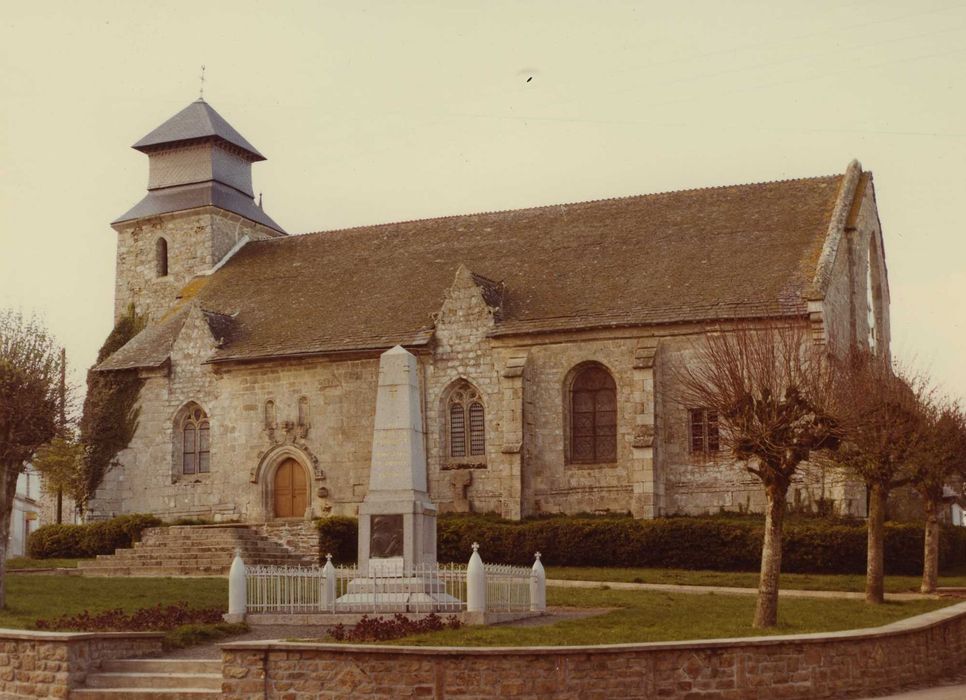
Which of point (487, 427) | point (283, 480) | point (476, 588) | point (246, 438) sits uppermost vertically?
point (487, 427)

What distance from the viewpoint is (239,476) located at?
40906 mm

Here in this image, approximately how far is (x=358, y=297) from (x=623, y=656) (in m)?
27.1

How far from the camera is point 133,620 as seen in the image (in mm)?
21078

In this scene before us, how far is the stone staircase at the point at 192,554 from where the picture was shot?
3322 centimetres

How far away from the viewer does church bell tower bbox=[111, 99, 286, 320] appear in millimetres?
48094

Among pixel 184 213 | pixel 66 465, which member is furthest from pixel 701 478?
pixel 184 213

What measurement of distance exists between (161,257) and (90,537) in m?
13.7

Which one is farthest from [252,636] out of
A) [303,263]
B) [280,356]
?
[303,263]

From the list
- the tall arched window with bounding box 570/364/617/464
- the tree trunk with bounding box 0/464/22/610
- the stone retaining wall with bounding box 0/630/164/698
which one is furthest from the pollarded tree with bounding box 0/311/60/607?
the tall arched window with bounding box 570/364/617/464

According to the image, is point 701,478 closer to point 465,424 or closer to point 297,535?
point 465,424

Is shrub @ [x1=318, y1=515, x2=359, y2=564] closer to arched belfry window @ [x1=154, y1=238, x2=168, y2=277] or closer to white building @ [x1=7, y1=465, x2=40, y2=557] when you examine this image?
arched belfry window @ [x1=154, y1=238, x2=168, y2=277]

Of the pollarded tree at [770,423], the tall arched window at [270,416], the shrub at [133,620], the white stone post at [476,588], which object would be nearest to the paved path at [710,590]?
the pollarded tree at [770,423]

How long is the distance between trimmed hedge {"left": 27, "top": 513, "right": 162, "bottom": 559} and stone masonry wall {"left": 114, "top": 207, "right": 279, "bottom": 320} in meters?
11.1

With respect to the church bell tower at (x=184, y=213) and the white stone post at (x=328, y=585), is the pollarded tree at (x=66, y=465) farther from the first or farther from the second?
the white stone post at (x=328, y=585)
